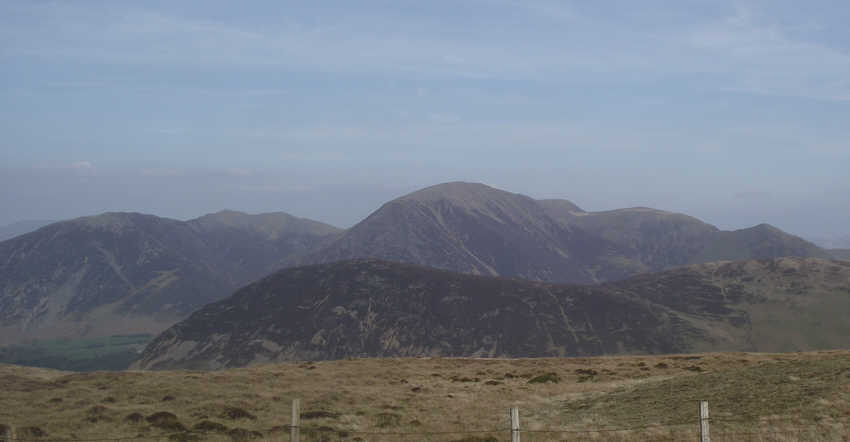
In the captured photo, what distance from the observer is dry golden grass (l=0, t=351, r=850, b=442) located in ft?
99.5

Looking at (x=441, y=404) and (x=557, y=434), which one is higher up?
(x=557, y=434)

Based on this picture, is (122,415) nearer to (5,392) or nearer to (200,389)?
(200,389)

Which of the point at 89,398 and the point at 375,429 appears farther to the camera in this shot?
the point at 89,398

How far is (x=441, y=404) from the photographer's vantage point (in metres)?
45.3

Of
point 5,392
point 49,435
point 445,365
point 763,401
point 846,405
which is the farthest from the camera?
point 445,365

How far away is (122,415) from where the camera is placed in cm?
4053

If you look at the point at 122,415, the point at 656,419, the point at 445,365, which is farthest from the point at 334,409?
the point at 445,365

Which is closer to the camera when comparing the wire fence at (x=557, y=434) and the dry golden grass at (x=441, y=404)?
the wire fence at (x=557, y=434)

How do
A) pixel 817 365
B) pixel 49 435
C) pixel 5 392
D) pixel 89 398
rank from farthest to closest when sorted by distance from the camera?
1. pixel 5 392
2. pixel 89 398
3. pixel 817 365
4. pixel 49 435

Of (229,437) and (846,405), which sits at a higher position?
(846,405)

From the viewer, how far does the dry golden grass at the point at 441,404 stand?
30.3 meters

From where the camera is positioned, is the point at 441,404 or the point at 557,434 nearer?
the point at 557,434

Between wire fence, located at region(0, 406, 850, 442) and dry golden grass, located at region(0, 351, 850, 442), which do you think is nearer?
wire fence, located at region(0, 406, 850, 442)

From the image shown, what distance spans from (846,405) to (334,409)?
28.0m
